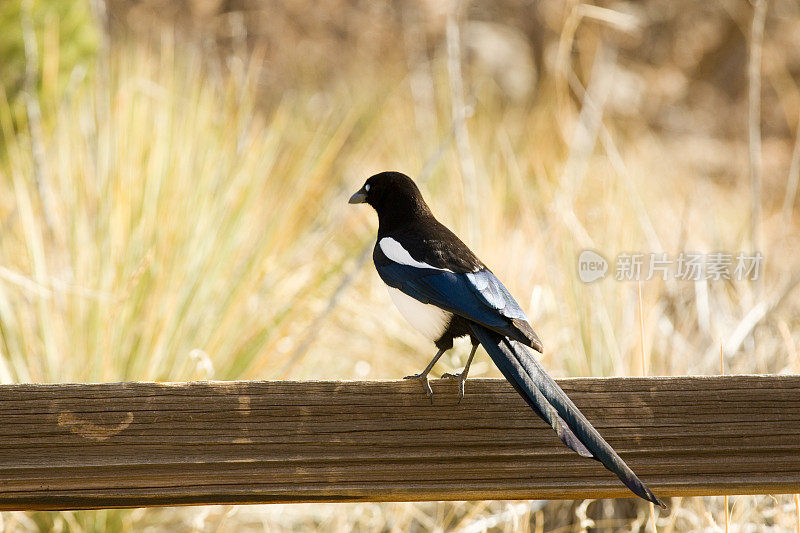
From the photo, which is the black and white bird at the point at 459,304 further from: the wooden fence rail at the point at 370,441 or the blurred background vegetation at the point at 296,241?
the blurred background vegetation at the point at 296,241

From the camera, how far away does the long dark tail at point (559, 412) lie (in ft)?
2.68

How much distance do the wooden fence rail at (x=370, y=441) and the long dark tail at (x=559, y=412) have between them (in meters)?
0.07

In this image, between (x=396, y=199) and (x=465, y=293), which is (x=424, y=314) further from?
(x=396, y=199)

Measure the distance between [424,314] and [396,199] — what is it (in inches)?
10.3

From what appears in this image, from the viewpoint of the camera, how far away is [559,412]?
34.3 inches

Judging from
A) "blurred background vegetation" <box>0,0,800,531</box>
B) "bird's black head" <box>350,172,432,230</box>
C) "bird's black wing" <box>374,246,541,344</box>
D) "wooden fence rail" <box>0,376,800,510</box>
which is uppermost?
"blurred background vegetation" <box>0,0,800,531</box>

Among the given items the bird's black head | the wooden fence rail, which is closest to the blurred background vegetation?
the wooden fence rail

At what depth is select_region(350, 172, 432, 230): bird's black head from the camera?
1437mm

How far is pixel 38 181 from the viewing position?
2240 millimetres

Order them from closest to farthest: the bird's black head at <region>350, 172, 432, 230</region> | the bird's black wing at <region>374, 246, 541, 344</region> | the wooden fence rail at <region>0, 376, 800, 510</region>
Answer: the wooden fence rail at <region>0, 376, 800, 510</region> → the bird's black wing at <region>374, 246, 541, 344</region> → the bird's black head at <region>350, 172, 432, 230</region>

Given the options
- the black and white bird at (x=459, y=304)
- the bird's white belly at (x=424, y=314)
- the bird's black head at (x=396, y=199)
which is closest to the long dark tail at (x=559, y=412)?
the black and white bird at (x=459, y=304)

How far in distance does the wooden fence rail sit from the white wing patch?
0.27m

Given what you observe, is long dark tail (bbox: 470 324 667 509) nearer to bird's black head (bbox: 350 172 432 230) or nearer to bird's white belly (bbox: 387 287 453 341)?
bird's white belly (bbox: 387 287 453 341)

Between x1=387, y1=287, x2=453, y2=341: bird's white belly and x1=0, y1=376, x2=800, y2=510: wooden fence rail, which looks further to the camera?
x1=387, y1=287, x2=453, y2=341: bird's white belly
